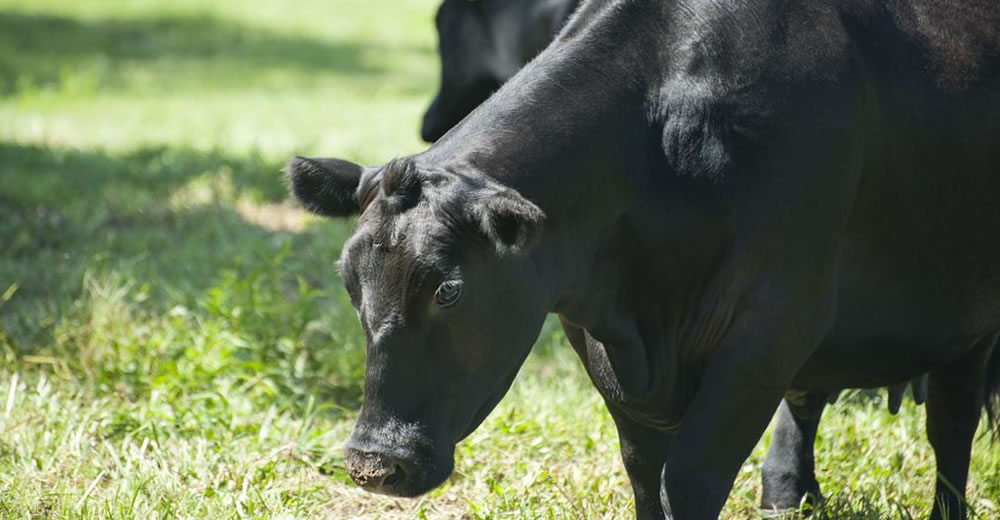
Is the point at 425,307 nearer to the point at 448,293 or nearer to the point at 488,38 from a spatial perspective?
the point at 448,293

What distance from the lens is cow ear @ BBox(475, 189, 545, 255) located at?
119 inches

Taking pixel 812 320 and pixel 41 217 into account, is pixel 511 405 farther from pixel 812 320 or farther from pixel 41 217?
pixel 41 217

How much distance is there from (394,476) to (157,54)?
15.9 m

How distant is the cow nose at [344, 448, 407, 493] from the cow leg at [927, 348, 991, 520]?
193 centimetres

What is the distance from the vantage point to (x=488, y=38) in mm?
8352

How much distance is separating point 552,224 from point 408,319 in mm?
446

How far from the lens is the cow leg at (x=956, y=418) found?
4230mm

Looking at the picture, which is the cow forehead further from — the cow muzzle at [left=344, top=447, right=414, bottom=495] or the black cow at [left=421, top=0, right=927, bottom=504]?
the black cow at [left=421, top=0, right=927, bottom=504]

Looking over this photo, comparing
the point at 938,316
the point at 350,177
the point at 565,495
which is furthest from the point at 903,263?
the point at 350,177

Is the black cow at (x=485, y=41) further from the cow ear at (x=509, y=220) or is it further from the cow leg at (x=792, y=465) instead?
the cow ear at (x=509, y=220)

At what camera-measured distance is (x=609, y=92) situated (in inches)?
136

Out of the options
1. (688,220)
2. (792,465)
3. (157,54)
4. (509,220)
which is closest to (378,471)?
(509,220)

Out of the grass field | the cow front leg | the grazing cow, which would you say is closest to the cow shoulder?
the grazing cow

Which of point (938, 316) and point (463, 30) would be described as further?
point (463, 30)
